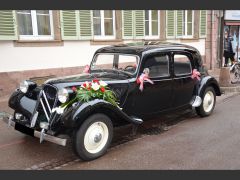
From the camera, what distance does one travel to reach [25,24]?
28.5 ft

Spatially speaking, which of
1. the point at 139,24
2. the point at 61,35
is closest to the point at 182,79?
the point at 61,35

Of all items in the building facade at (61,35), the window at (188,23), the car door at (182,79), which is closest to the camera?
the car door at (182,79)

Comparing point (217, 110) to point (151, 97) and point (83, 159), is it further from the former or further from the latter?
point (83, 159)

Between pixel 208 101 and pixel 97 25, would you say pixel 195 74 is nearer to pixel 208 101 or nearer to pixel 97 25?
pixel 208 101

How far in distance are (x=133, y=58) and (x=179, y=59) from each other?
1.16 m

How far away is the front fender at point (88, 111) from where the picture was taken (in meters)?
3.86

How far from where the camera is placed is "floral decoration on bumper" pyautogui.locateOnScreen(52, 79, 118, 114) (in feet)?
13.2

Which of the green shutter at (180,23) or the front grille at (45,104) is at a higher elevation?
the green shutter at (180,23)

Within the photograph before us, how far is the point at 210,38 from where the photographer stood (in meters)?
14.8

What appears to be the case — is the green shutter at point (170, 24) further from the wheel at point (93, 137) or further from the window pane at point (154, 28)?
the wheel at point (93, 137)

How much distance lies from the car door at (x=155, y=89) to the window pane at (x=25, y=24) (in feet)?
16.6

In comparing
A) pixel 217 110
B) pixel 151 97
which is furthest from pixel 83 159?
pixel 217 110

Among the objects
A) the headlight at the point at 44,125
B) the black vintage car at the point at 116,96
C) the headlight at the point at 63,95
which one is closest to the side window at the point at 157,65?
the black vintage car at the point at 116,96

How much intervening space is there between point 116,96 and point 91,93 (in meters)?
0.61
